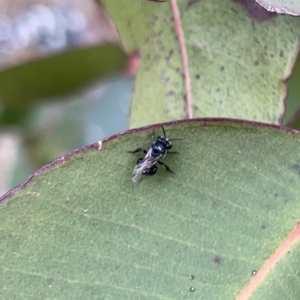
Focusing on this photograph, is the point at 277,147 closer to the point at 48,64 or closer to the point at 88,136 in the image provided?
the point at 48,64

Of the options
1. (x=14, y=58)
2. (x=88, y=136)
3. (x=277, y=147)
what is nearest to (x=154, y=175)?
(x=277, y=147)

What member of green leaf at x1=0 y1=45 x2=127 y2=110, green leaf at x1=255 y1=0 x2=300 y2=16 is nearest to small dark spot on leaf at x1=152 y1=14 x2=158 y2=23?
green leaf at x1=255 y1=0 x2=300 y2=16

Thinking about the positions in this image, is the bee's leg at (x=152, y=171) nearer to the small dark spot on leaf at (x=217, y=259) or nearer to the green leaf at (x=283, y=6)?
the small dark spot on leaf at (x=217, y=259)

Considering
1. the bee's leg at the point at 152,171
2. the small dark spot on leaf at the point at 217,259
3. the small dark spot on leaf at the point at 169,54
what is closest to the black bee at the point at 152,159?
the bee's leg at the point at 152,171

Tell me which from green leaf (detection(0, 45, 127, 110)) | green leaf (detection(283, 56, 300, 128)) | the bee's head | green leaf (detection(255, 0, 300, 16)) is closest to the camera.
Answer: green leaf (detection(255, 0, 300, 16))

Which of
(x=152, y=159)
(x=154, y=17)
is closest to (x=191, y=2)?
(x=154, y=17)

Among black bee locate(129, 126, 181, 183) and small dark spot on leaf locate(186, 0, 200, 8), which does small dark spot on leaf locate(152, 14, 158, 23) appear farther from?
black bee locate(129, 126, 181, 183)
